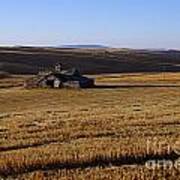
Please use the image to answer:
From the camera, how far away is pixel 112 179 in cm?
1203

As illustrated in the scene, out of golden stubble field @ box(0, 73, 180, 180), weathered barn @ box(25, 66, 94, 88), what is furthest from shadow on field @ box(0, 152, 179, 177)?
weathered barn @ box(25, 66, 94, 88)

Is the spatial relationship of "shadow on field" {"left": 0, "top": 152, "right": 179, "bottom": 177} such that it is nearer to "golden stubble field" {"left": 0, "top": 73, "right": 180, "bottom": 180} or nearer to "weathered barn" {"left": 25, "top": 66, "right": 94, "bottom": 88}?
"golden stubble field" {"left": 0, "top": 73, "right": 180, "bottom": 180}

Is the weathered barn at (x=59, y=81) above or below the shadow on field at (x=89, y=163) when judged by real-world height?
below

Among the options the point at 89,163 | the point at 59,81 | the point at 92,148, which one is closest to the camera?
the point at 89,163

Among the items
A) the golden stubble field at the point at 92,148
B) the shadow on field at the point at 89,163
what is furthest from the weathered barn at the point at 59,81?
the shadow on field at the point at 89,163

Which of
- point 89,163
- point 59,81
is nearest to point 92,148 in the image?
point 89,163

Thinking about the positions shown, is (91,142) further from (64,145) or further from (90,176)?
(90,176)

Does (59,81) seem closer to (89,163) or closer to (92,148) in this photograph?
(92,148)

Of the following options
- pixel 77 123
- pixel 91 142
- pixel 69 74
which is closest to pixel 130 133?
pixel 91 142

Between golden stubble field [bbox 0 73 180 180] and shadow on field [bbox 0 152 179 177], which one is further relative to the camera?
shadow on field [bbox 0 152 179 177]

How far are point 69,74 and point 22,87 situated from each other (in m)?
5.76

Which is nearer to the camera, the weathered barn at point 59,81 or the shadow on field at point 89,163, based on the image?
the shadow on field at point 89,163

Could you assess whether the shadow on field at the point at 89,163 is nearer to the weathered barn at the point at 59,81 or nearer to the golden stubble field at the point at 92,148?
the golden stubble field at the point at 92,148

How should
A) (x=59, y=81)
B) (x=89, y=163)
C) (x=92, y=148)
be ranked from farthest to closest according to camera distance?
1. (x=59, y=81)
2. (x=92, y=148)
3. (x=89, y=163)
